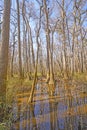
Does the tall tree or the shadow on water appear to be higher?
the tall tree

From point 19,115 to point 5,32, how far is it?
332 cm

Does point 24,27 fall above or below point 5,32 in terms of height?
above

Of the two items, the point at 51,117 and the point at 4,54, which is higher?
the point at 4,54

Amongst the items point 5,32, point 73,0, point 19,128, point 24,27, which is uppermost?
point 73,0

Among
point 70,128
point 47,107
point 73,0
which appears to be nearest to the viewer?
point 70,128

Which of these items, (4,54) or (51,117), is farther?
(4,54)

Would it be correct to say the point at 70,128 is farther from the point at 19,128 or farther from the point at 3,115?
the point at 3,115

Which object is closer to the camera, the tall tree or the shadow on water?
the shadow on water

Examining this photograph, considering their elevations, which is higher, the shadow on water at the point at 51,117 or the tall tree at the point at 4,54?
the tall tree at the point at 4,54

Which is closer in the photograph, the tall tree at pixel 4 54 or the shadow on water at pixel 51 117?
the shadow on water at pixel 51 117

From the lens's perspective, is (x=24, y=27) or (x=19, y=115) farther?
(x=24, y=27)

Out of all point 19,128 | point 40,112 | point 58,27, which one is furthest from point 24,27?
point 19,128

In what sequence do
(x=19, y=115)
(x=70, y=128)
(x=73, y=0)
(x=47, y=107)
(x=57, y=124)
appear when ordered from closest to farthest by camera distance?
(x=70, y=128) < (x=57, y=124) < (x=19, y=115) < (x=47, y=107) < (x=73, y=0)

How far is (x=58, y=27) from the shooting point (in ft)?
93.1
